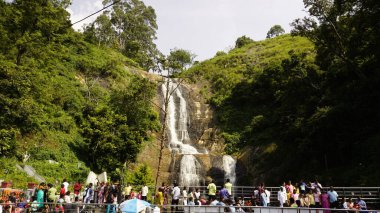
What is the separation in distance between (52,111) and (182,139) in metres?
16.0

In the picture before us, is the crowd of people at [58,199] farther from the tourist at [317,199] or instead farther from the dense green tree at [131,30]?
the dense green tree at [131,30]

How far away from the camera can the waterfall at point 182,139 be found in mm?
34750

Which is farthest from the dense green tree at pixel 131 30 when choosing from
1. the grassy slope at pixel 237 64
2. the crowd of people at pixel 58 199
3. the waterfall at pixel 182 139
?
the crowd of people at pixel 58 199

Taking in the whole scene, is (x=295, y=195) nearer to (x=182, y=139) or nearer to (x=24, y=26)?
(x=182, y=139)

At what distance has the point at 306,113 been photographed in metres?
29.2

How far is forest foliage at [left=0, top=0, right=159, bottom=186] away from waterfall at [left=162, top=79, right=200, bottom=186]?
13.3 ft

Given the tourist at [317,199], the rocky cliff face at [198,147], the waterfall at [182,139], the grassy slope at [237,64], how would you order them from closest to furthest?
the tourist at [317,199]
the waterfall at [182,139]
the rocky cliff face at [198,147]
the grassy slope at [237,64]

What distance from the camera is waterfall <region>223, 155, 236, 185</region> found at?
112 ft

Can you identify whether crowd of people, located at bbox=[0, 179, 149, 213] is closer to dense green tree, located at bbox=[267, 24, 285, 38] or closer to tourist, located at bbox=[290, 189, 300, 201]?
tourist, located at bbox=[290, 189, 300, 201]

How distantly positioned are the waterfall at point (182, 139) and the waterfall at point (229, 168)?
275cm

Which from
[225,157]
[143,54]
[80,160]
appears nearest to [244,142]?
[225,157]

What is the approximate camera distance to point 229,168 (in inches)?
1379

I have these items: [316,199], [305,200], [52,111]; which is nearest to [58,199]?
[305,200]

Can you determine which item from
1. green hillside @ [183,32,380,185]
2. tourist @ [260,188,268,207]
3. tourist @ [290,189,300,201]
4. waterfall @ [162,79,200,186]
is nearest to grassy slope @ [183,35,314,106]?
green hillside @ [183,32,380,185]
